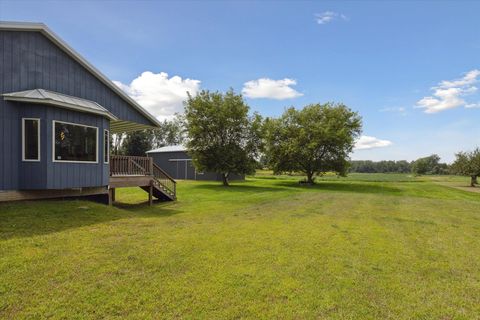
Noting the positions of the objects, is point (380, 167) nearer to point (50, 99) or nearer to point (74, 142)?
point (74, 142)

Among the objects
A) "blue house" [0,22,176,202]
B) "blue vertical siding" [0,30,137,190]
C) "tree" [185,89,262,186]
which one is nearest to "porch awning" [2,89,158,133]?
"blue house" [0,22,176,202]

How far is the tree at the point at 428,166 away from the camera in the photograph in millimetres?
92812

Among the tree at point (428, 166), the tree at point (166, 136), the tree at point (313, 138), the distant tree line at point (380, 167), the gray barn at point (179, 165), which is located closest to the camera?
the tree at point (313, 138)

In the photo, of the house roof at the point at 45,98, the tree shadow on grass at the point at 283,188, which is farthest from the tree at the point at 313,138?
the house roof at the point at 45,98

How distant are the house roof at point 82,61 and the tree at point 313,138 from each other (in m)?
18.3

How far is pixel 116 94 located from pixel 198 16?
6409 mm

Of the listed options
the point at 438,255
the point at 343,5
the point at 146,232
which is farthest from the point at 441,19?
the point at 146,232

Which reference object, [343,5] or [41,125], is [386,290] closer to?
[41,125]

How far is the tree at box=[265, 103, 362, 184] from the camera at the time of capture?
104 ft

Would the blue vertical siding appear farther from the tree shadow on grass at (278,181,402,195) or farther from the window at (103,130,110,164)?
the tree shadow on grass at (278,181,402,195)

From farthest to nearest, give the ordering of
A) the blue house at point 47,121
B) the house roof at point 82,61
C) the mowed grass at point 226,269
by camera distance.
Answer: the house roof at point 82,61 < the blue house at point 47,121 < the mowed grass at point 226,269

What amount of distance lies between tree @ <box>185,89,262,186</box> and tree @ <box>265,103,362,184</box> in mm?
4514

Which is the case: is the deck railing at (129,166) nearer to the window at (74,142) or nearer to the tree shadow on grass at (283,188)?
the window at (74,142)

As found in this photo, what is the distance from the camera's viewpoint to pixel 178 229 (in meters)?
8.76
